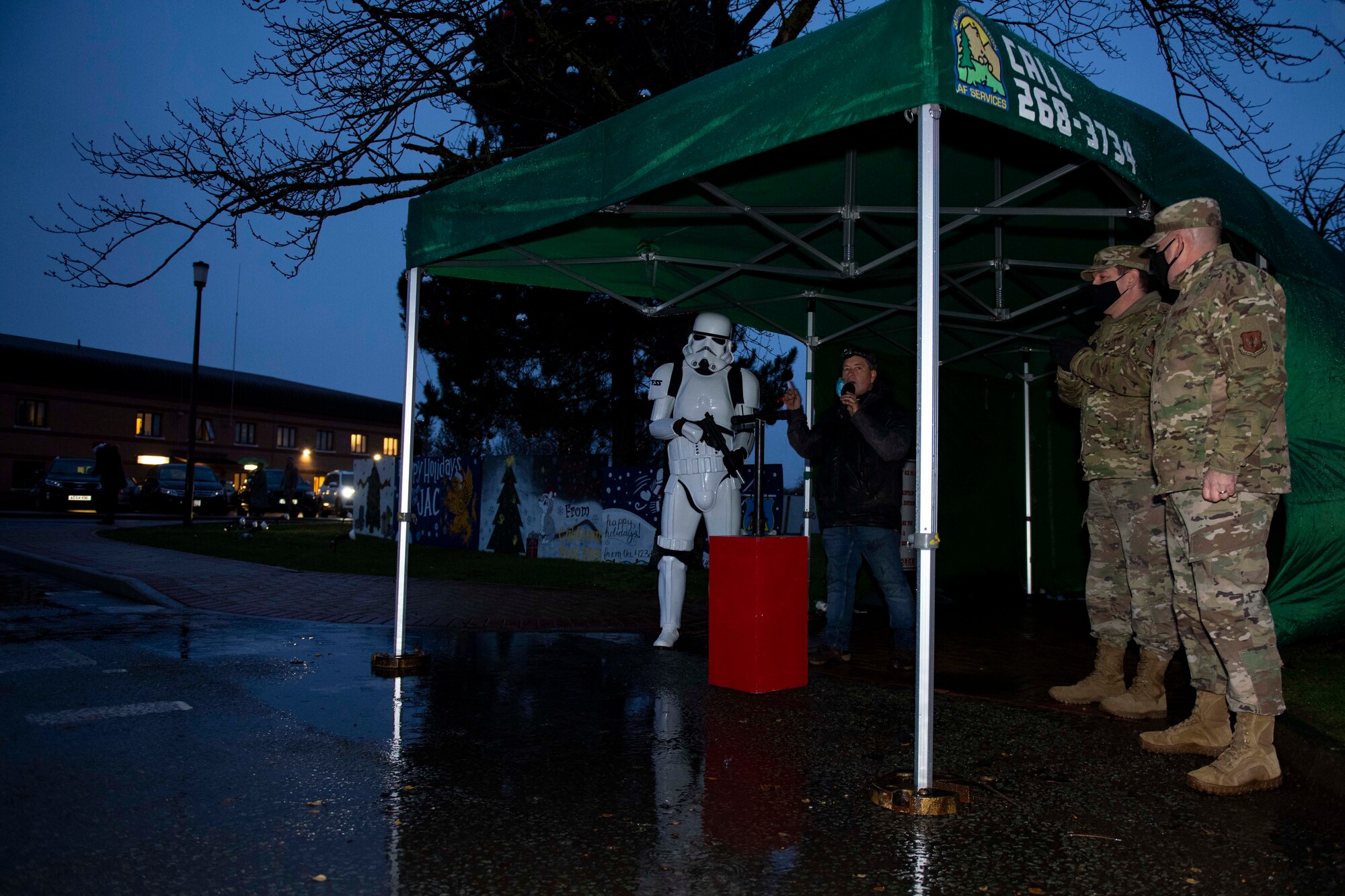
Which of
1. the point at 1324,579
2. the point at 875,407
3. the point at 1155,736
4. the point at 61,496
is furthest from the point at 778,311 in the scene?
the point at 61,496

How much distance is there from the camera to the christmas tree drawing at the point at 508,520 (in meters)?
16.8

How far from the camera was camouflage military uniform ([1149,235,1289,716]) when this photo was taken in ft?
11.7

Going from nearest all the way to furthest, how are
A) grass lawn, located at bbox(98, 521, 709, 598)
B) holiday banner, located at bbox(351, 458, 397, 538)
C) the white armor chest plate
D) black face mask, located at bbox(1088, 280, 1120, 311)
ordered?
black face mask, located at bbox(1088, 280, 1120, 311), the white armor chest plate, grass lawn, located at bbox(98, 521, 709, 598), holiday banner, located at bbox(351, 458, 397, 538)

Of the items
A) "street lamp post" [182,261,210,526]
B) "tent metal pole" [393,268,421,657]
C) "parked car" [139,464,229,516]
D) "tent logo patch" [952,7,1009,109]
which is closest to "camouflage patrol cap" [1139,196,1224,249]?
"tent logo patch" [952,7,1009,109]

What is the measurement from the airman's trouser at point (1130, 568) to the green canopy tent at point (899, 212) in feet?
4.08

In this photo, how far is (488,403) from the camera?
18.6 m

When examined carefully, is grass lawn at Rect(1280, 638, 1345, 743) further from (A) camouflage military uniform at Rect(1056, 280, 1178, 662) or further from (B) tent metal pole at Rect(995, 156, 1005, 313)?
(B) tent metal pole at Rect(995, 156, 1005, 313)

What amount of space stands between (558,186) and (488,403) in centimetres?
1396

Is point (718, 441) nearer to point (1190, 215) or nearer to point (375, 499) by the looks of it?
point (1190, 215)

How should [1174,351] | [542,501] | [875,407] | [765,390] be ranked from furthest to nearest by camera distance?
[765,390] < [542,501] < [875,407] < [1174,351]

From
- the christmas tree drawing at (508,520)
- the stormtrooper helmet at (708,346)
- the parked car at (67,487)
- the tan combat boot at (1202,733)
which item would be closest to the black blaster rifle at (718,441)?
the stormtrooper helmet at (708,346)

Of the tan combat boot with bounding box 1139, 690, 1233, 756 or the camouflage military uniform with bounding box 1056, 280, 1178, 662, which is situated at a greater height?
the camouflage military uniform with bounding box 1056, 280, 1178, 662

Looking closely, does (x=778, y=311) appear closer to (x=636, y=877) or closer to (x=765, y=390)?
(x=636, y=877)

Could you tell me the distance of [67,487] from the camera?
30.0 m
